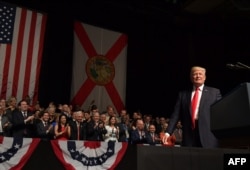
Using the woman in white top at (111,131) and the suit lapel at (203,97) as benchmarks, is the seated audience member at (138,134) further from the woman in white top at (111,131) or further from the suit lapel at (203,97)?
the suit lapel at (203,97)

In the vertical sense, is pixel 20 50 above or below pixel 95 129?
above

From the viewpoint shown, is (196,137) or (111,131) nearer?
(196,137)

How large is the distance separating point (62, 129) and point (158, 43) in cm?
537

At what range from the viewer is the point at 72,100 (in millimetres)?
8508

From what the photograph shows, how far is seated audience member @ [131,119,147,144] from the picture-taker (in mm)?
6355

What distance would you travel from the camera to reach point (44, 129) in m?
5.50

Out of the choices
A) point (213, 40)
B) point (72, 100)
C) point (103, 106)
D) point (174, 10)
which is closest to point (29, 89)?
point (72, 100)

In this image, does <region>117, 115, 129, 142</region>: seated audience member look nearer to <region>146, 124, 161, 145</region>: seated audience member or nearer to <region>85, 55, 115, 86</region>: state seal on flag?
<region>146, 124, 161, 145</region>: seated audience member

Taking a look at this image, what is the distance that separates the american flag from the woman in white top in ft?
7.10

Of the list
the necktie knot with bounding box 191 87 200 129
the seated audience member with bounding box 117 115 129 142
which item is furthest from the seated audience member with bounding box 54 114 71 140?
the necktie knot with bounding box 191 87 200 129

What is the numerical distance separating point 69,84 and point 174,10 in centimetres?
333

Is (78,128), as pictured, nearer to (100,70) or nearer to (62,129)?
(62,129)

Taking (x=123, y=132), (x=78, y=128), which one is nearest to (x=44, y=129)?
(x=78, y=128)

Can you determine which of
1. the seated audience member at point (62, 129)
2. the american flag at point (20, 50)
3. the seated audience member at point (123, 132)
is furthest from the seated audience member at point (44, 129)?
the american flag at point (20, 50)
